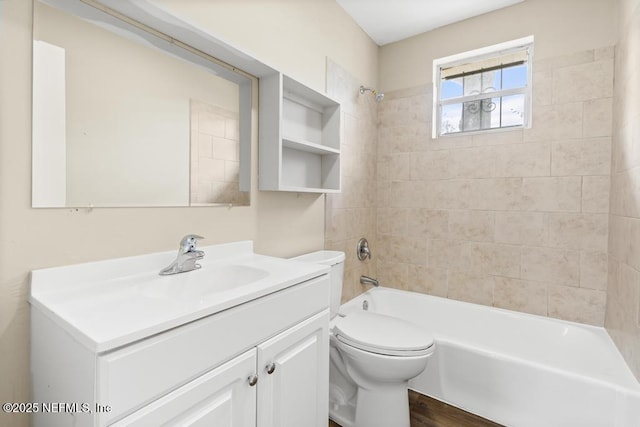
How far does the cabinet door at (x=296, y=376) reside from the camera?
3.14ft

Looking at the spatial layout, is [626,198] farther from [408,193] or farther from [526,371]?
[408,193]

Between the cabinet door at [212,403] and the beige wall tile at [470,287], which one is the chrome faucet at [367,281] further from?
the cabinet door at [212,403]

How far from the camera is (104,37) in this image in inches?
39.3

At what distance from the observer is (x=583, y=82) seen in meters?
1.87

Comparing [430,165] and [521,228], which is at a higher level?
[430,165]

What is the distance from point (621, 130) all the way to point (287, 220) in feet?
6.07

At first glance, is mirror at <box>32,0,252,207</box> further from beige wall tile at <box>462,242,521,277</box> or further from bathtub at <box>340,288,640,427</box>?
beige wall tile at <box>462,242,521,277</box>

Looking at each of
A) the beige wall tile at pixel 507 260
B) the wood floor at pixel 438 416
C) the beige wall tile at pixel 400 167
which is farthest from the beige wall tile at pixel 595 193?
the wood floor at pixel 438 416

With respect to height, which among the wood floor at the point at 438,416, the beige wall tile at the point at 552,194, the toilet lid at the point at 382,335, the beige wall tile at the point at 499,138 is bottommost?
the wood floor at the point at 438,416

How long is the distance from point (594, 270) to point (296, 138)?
1967 millimetres

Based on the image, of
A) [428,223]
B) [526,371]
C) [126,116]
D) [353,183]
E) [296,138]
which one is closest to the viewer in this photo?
[126,116]

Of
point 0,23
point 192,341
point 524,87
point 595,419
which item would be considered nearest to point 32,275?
point 192,341

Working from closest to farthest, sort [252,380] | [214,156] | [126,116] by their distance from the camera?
1. [252,380]
2. [126,116]
3. [214,156]

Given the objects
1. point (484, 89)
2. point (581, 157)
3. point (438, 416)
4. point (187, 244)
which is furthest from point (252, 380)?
point (484, 89)
